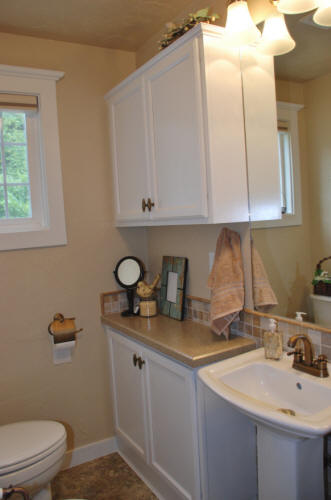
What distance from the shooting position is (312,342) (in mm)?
1635

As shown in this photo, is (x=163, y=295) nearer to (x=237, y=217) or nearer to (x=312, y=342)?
(x=237, y=217)

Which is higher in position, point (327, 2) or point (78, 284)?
point (327, 2)

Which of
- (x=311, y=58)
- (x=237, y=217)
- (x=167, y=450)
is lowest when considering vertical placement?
(x=167, y=450)

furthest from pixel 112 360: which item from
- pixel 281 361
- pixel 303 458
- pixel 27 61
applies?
pixel 27 61

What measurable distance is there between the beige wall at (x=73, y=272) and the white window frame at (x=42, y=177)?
0.18 ft

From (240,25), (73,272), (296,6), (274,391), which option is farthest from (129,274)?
(296,6)

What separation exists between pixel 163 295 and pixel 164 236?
1.23 ft

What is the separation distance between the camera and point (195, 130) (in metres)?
1.75

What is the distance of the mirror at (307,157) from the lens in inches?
59.2

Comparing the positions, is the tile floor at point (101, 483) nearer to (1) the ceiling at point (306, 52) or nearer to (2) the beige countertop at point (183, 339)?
(2) the beige countertop at point (183, 339)

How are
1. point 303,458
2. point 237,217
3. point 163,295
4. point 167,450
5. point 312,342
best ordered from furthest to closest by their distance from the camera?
1. point 163,295
2. point 167,450
3. point 237,217
4. point 312,342
5. point 303,458

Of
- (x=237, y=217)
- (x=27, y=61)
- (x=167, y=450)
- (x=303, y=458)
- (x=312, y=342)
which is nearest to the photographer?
(x=303, y=458)

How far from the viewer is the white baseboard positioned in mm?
2516

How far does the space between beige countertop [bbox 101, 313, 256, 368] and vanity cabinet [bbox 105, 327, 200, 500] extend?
59 mm
